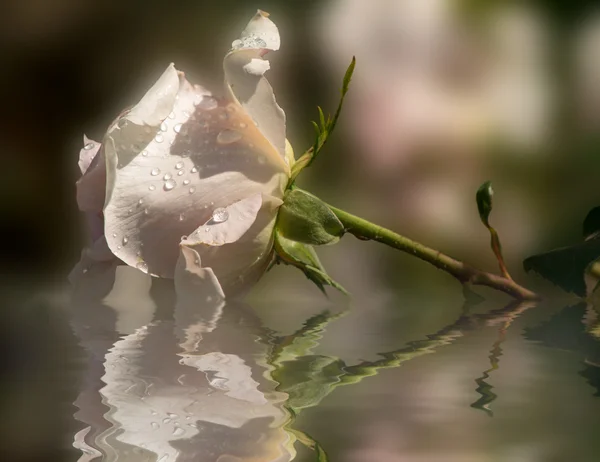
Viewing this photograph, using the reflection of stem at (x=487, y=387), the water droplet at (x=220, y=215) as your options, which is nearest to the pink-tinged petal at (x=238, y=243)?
the water droplet at (x=220, y=215)

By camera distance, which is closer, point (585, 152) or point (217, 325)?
point (217, 325)

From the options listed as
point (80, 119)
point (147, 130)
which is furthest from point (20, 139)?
point (147, 130)

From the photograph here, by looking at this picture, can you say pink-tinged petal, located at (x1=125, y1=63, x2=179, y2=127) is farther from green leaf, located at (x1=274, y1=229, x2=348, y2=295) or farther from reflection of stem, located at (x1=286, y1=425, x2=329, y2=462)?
reflection of stem, located at (x1=286, y1=425, x2=329, y2=462)

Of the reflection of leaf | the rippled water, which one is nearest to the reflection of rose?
the rippled water

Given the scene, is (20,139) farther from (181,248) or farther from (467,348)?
(467,348)

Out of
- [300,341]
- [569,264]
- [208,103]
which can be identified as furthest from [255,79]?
[569,264]

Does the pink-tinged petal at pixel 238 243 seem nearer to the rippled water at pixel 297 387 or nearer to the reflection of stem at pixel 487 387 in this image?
the rippled water at pixel 297 387

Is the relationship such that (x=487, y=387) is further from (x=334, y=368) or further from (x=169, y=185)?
(x=169, y=185)
